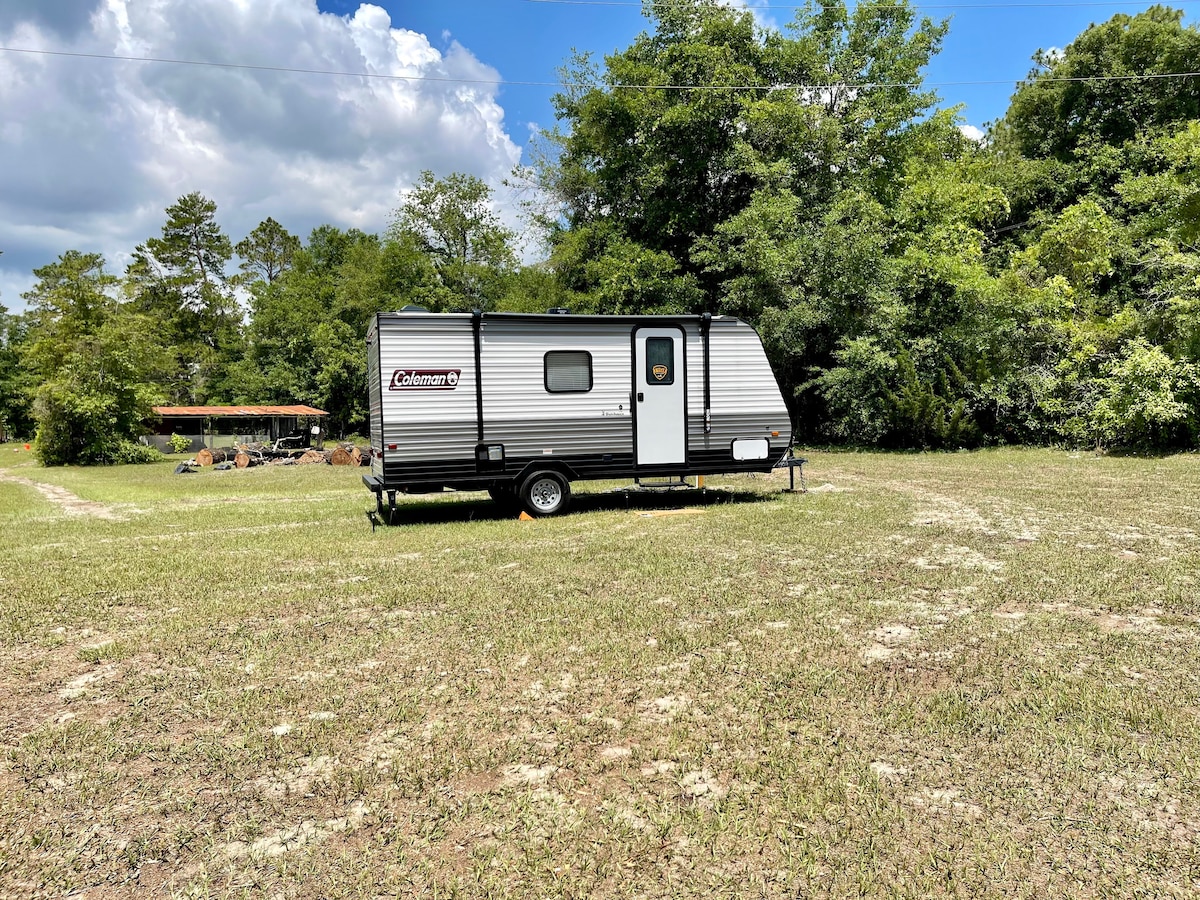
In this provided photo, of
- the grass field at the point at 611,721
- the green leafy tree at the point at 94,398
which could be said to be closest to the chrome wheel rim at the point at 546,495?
the grass field at the point at 611,721

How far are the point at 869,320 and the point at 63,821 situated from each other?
21.2 meters

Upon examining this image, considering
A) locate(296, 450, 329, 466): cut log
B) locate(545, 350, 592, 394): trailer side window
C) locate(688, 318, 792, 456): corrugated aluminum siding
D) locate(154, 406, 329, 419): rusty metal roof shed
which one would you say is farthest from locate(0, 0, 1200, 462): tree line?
locate(545, 350, 592, 394): trailer side window

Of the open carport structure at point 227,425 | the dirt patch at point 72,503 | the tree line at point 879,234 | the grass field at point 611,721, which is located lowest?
the grass field at point 611,721

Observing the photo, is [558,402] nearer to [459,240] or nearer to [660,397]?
[660,397]

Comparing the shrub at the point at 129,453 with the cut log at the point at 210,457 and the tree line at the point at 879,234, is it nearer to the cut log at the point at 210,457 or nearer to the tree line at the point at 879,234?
the tree line at the point at 879,234

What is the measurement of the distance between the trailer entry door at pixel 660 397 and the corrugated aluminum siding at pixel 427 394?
239 cm

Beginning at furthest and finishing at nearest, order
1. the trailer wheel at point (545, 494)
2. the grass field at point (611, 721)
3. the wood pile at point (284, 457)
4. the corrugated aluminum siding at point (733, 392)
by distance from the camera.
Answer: the wood pile at point (284, 457) → the corrugated aluminum siding at point (733, 392) → the trailer wheel at point (545, 494) → the grass field at point (611, 721)

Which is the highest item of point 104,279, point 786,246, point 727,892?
point 104,279

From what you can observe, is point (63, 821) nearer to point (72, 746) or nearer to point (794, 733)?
point (72, 746)

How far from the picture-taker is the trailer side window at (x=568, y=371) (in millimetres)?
9945

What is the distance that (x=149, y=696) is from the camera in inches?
156

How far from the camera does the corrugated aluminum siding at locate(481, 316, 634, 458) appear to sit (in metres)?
9.67

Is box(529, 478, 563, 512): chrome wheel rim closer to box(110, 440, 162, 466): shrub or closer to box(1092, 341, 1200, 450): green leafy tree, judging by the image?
box(1092, 341, 1200, 450): green leafy tree

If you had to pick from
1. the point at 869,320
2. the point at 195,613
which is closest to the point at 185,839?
the point at 195,613
